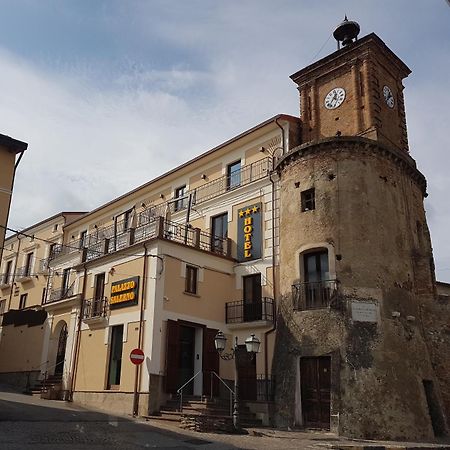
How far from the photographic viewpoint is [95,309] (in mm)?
21578

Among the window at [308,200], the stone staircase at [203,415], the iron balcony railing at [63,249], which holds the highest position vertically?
the iron balcony railing at [63,249]

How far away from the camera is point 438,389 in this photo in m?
17.9

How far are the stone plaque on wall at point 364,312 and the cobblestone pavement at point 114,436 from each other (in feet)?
12.8

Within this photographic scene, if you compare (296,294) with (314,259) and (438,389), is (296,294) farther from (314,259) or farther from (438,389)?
(438,389)

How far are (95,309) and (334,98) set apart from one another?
1379cm

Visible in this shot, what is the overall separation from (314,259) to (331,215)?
173 cm

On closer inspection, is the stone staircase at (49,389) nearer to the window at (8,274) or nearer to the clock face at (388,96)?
the window at (8,274)

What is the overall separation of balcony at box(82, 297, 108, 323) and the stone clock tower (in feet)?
23.7

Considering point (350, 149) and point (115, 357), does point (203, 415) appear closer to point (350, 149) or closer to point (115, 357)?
point (115, 357)

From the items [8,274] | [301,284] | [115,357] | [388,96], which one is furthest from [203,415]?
[8,274]

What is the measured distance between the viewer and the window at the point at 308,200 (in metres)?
19.3

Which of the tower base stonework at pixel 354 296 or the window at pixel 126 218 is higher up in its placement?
the window at pixel 126 218

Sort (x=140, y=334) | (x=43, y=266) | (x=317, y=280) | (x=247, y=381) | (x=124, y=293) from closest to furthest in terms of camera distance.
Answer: (x=317, y=280), (x=140, y=334), (x=247, y=381), (x=124, y=293), (x=43, y=266)

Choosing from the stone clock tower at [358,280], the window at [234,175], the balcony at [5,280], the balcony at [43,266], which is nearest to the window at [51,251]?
the balcony at [43,266]
